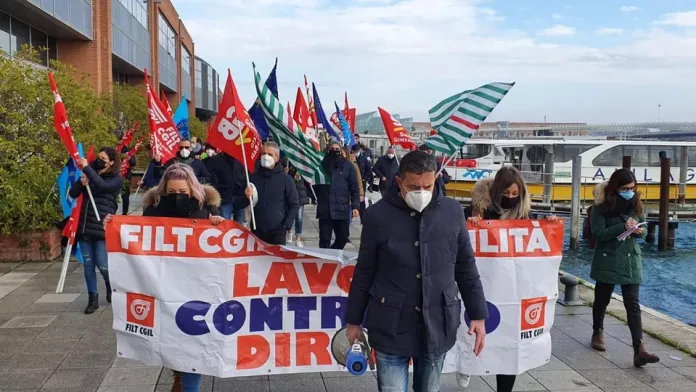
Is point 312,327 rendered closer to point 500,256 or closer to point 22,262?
point 500,256

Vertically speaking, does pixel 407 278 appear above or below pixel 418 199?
below

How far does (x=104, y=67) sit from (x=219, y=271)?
23.5m

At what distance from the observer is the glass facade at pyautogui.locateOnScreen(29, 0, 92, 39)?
19406mm

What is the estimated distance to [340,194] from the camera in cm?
903

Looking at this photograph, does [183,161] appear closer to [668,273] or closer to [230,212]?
[230,212]

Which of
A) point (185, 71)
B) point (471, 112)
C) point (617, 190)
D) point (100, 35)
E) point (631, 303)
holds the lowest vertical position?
point (631, 303)

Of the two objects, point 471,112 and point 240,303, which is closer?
point 240,303

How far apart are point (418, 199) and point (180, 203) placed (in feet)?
6.85

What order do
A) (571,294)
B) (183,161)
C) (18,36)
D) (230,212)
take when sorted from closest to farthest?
(571,294)
(230,212)
(183,161)
(18,36)

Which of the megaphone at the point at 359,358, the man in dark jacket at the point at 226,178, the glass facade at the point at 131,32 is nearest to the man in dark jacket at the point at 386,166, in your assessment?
the man in dark jacket at the point at 226,178

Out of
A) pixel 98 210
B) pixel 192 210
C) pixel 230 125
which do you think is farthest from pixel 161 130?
pixel 192 210

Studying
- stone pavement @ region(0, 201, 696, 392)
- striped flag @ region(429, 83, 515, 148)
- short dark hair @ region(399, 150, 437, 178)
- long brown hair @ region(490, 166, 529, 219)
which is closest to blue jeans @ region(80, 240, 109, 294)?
stone pavement @ region(0, 201, 696, 392)

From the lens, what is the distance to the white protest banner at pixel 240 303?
445cm

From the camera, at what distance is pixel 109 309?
7.15 m
